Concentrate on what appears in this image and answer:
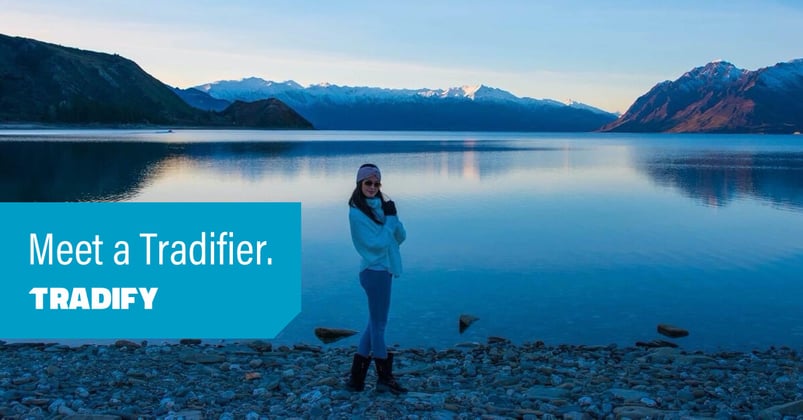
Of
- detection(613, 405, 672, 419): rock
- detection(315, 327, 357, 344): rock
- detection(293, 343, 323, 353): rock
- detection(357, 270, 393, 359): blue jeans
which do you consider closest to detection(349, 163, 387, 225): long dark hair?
detection(357, 270, 393, 359): blue jeans

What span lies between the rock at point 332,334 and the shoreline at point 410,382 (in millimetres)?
1050

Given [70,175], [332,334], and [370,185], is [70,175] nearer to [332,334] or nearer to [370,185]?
[332,334]

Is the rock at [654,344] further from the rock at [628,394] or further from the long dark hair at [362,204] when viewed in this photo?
the long dark hair at [362,204]

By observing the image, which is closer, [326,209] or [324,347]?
[324,347]

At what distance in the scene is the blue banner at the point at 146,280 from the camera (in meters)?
15.2

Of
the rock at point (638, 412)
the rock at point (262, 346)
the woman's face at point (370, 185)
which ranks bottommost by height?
the rock at point (262, 346)

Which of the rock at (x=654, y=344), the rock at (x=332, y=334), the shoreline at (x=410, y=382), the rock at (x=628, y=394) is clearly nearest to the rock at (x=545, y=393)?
the shoreline at (x=410, y=382)

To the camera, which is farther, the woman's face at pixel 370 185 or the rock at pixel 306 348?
the rock at pixel 306 348

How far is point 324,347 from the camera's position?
546 inches

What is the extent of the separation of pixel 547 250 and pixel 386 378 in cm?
1568

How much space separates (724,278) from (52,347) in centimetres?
1712

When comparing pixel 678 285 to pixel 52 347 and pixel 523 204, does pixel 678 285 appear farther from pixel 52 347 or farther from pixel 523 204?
pixel 523 204

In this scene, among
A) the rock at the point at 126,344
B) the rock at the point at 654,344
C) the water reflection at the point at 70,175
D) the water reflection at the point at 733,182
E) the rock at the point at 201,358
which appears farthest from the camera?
the water reflection at the point at 733,182

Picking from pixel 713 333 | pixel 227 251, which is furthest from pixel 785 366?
pixel 227 251
